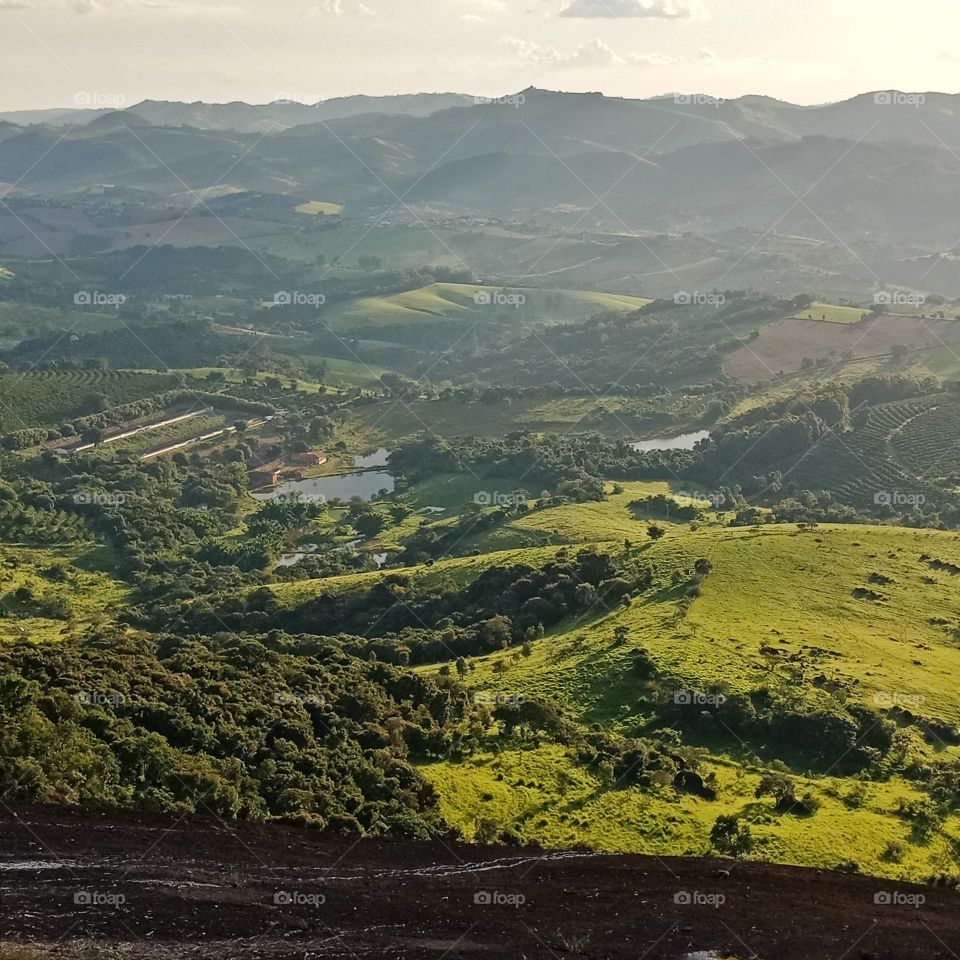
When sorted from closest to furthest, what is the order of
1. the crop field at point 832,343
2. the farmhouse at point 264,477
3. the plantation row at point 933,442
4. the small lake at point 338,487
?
the plantation row at point 933,442
the small lake at point 338,487
the farmhouse at point 264,477
the crop field at point 832,343

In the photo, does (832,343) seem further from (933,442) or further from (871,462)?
(871,462)

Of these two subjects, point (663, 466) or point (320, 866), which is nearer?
point (320, 866)

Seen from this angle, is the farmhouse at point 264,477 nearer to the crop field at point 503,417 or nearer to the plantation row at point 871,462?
the crop field at point 503,417

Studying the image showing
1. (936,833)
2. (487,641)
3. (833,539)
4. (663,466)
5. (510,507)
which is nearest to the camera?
(936,833)

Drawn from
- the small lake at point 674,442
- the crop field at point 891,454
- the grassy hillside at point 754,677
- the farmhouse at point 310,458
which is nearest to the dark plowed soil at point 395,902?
the grassy hillside at point 754,677

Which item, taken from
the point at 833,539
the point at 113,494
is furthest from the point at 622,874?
the point at 113,494

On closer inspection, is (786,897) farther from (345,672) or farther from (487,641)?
(487,641)
